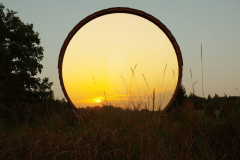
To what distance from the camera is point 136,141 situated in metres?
3.04

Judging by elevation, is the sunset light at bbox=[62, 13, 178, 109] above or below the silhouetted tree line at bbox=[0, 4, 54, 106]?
below

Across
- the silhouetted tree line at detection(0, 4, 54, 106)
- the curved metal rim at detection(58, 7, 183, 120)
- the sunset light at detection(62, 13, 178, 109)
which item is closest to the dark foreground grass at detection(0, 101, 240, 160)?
the sunset light at detection(62, 13, 178, 109)

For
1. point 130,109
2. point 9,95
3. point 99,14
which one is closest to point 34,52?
point 9,95

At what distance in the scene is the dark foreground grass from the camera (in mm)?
2773

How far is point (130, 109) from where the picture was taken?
14.1ft

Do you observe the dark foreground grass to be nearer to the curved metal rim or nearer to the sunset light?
the sunset light

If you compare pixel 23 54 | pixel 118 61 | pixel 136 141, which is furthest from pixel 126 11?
pixel 23 54

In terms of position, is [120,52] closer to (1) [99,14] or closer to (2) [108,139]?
(1) [99,14]

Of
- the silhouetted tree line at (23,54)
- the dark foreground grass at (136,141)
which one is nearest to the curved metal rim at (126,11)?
the dark foreground grass at (136,141)

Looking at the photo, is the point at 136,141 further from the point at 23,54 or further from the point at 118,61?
the point at 23,54

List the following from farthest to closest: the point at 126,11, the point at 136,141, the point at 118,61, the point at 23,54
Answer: the point at 23,54, the point at 126,11, the point at 118,61, the point at 136,141

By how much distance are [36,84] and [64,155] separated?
15.7 metres

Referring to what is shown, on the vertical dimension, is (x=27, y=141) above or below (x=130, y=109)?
below

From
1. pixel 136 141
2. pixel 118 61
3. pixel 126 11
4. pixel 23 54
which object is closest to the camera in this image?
pixel 136 141
